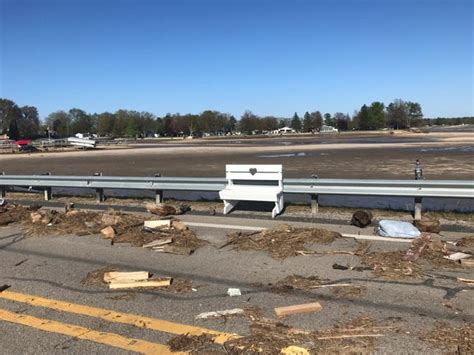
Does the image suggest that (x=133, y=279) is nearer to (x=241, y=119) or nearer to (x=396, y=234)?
(x=396, y=234)

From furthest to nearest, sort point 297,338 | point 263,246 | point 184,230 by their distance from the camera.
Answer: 1. point 184,230
2. point 263,246
3. point 297,338

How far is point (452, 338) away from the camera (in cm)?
409

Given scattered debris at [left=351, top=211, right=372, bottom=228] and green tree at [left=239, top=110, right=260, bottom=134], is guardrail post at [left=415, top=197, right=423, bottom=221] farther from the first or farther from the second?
green tree at [left=239, top=110, right=260, bottom=134]

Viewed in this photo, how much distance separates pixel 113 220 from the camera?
356 inches

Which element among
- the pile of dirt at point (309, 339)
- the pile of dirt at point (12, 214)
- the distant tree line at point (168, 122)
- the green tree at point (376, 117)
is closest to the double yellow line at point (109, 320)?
the pile of dirt at point (309, 339)

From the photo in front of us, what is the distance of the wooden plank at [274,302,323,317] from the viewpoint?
4.72 meters

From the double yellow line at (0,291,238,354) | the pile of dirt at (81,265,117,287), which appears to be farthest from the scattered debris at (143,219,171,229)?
the double yellow line at (0,291,238,354)

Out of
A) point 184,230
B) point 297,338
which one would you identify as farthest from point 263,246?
point 297,338

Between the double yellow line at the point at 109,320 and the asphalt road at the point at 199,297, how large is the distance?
0.07ft

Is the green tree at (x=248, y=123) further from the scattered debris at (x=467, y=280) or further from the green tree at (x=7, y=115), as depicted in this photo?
the scattered debris at (x=467, y=280)

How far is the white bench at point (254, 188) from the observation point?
10031mm

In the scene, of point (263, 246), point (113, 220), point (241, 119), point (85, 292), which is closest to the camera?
point (85, 292)

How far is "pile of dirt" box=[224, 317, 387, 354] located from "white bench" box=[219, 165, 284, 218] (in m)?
5.47

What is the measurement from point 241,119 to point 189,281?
17529cm
